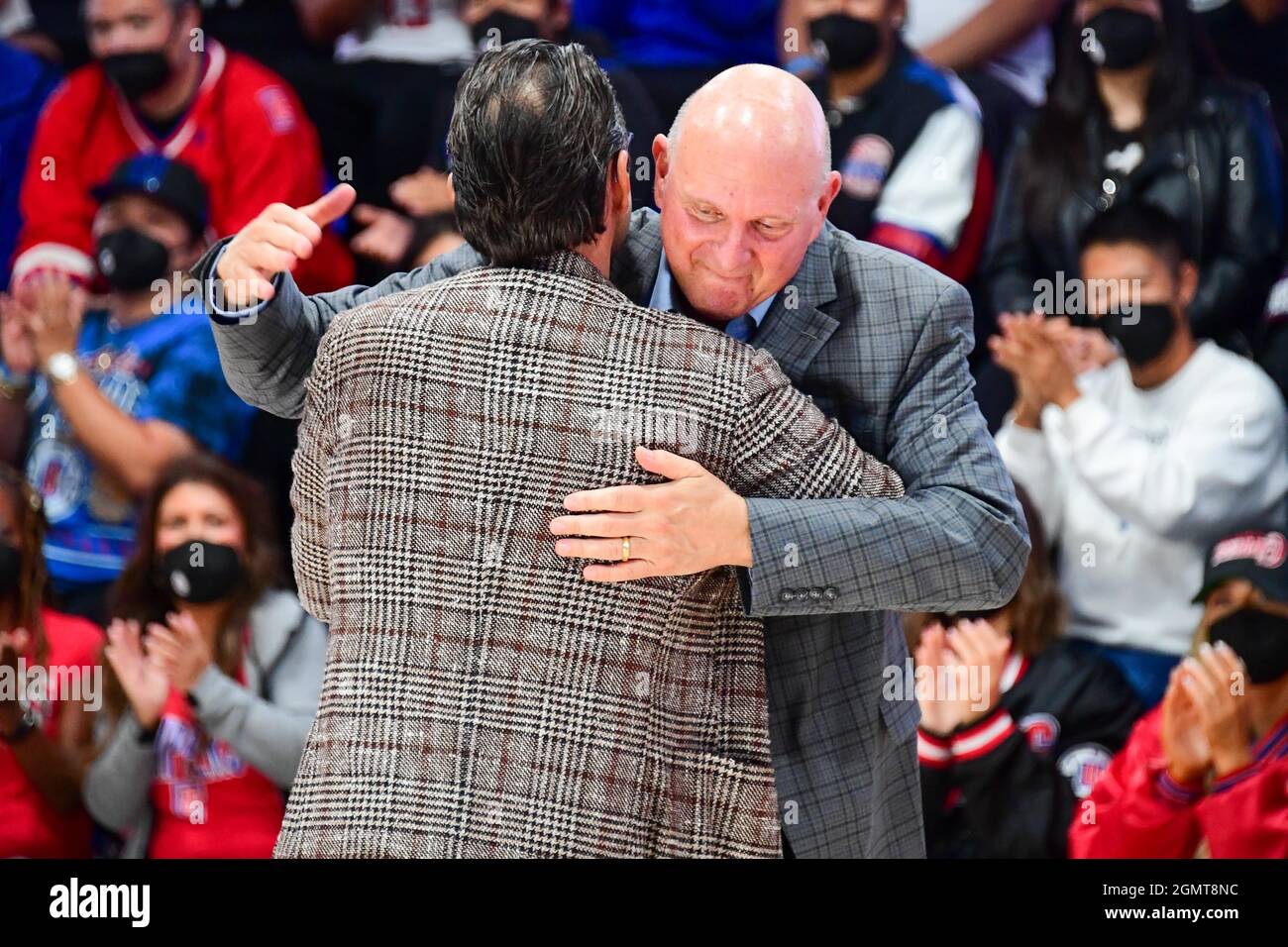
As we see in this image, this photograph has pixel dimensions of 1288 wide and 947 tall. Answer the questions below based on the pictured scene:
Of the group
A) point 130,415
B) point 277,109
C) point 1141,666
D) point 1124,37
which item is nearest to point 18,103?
point 277,109

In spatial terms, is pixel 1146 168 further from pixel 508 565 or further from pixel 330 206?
pixel 508 565

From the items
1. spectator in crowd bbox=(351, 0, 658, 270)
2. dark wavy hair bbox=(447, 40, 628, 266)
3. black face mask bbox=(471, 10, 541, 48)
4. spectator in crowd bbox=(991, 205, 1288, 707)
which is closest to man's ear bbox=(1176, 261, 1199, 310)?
spectator in crowd bbox=(991, 205, 1288, 707)

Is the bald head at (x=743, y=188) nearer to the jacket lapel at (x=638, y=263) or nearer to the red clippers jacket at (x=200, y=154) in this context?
the jacket lapel at (x=638, y=263)

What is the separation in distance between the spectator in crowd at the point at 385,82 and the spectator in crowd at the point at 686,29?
33 centimetres

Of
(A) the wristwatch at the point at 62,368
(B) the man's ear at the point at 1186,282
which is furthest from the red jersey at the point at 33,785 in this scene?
(B) the man's ear at the point at 1186,282

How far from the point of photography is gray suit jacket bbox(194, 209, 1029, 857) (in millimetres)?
1679

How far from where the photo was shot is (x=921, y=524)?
64.9 inches

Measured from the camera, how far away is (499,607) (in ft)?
5.15

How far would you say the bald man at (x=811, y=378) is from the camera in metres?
1.62

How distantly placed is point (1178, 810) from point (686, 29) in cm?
202

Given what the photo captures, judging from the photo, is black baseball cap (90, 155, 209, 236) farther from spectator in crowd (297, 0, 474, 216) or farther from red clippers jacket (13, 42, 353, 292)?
spectator in crowd (297, 0, 474, 216)

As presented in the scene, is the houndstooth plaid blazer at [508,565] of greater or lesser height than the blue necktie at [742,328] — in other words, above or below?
below

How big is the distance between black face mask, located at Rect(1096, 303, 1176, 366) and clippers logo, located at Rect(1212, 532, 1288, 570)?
442mm
